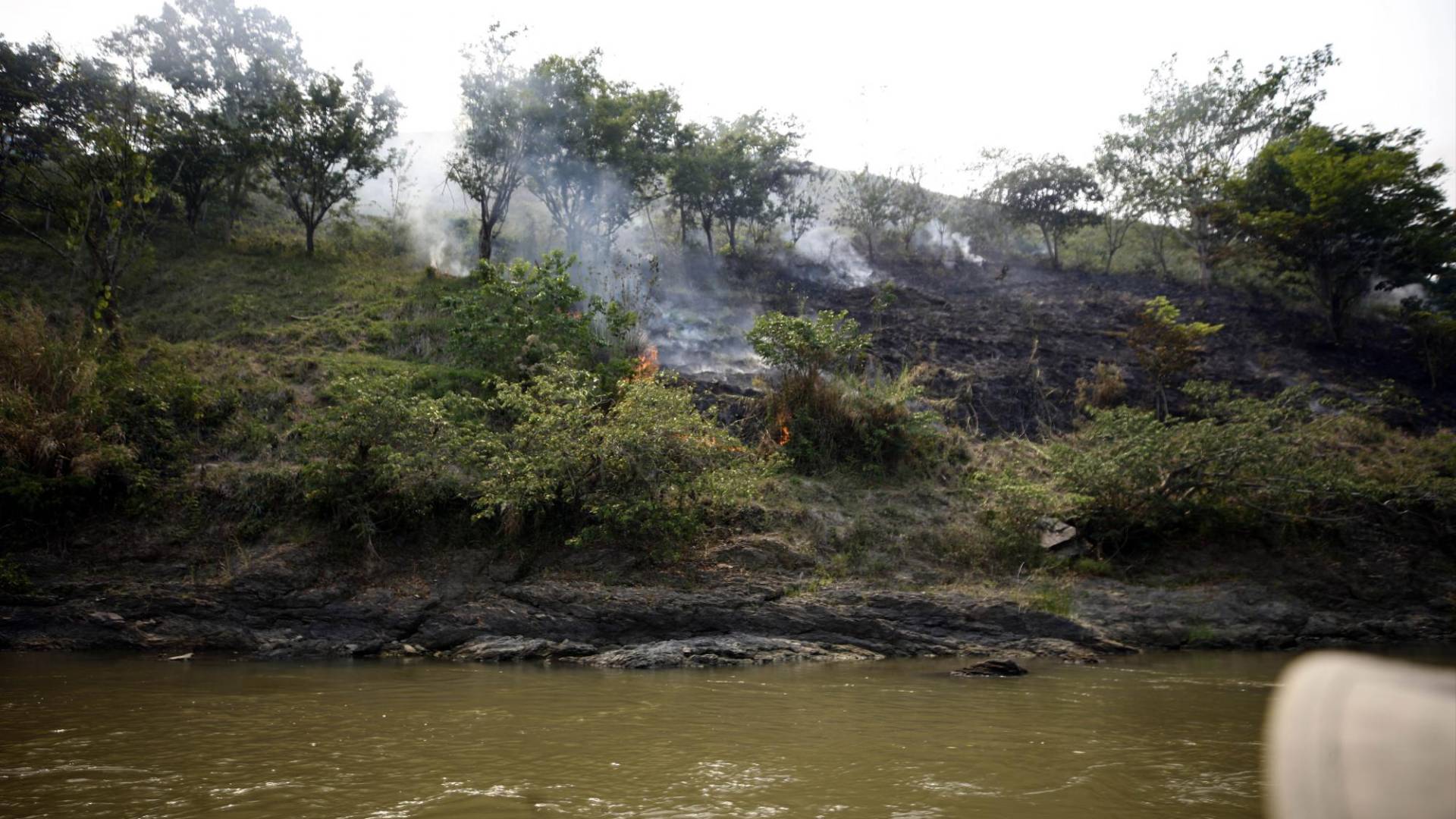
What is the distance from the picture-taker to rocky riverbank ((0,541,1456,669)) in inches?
429

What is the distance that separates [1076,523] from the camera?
14336mm

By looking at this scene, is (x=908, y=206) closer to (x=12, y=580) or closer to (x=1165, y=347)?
(x=1165, y=347)

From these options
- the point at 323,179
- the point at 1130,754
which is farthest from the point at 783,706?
A: the point at 323,179

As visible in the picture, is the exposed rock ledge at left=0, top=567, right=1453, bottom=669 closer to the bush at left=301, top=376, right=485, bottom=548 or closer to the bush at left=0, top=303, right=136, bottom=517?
the bush at left=301, top=376, right=485, bottom=548

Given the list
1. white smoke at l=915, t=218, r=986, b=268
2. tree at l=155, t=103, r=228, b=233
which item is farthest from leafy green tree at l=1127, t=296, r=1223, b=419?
tree at l=155, t=103, r=228, b=233

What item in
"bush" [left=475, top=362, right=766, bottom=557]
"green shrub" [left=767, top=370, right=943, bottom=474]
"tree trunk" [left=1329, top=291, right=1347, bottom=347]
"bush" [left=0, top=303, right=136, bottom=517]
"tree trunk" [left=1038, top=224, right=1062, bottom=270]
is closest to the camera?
"bush" [left=0, top=303, right=136, bottom=517]

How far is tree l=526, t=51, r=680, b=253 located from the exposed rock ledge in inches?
580

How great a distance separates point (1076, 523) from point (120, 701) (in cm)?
1355

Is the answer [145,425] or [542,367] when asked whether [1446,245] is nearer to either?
[542,367]

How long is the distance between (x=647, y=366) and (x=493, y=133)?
33.2 feet

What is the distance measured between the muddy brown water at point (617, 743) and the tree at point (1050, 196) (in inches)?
893

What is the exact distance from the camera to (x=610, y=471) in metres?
12.8

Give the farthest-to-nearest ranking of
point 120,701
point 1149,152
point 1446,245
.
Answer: point 1149,152
point 1446,245
point 120,701

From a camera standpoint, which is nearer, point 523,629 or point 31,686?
point 31,686
